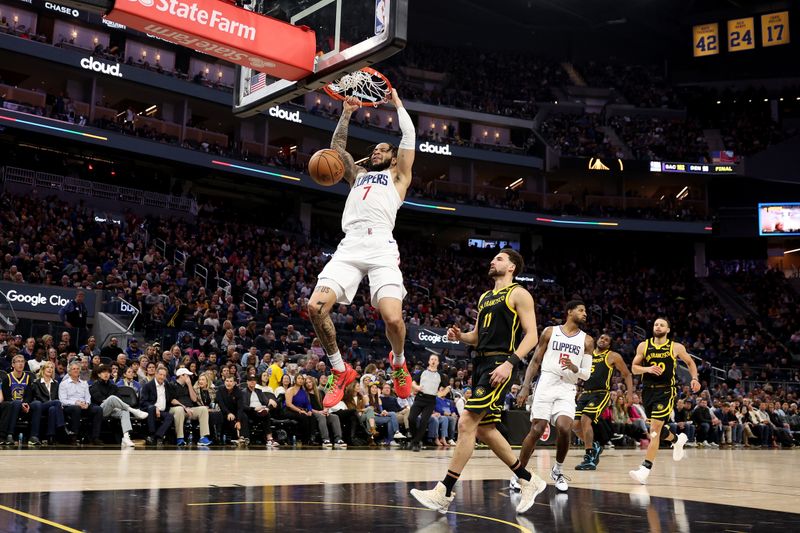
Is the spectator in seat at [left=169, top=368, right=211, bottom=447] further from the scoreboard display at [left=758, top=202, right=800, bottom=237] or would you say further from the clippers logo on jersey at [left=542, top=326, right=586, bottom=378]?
the scoreboard display at [left=758, top=202, right=800, bottom=237]

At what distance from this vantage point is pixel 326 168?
699 centimetres

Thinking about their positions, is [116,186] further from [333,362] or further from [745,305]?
[745,305]

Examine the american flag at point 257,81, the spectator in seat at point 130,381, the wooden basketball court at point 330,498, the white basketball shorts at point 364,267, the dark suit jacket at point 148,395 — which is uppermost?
the american flag at point 257,81

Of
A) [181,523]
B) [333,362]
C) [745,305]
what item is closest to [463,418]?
[333,362]

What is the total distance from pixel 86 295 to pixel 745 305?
33.4 meters

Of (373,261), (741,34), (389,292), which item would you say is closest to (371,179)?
(373,261)

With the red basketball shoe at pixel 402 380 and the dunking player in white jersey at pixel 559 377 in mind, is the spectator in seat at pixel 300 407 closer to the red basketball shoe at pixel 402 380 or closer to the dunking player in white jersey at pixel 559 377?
the dunking player in white jersey at pixel 559 377

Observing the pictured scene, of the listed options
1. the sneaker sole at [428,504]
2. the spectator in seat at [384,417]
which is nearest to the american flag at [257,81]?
the sneaker sole at [428,504]

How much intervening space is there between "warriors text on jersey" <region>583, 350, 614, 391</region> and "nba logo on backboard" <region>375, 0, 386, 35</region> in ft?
18.9

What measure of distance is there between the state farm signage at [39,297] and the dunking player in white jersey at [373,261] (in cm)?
1488

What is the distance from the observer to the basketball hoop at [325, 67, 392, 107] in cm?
884

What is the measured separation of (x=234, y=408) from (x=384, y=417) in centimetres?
340

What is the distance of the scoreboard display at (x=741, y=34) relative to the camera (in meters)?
45.5

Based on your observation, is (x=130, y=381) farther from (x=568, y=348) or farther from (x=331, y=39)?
(x=568, y=348)
